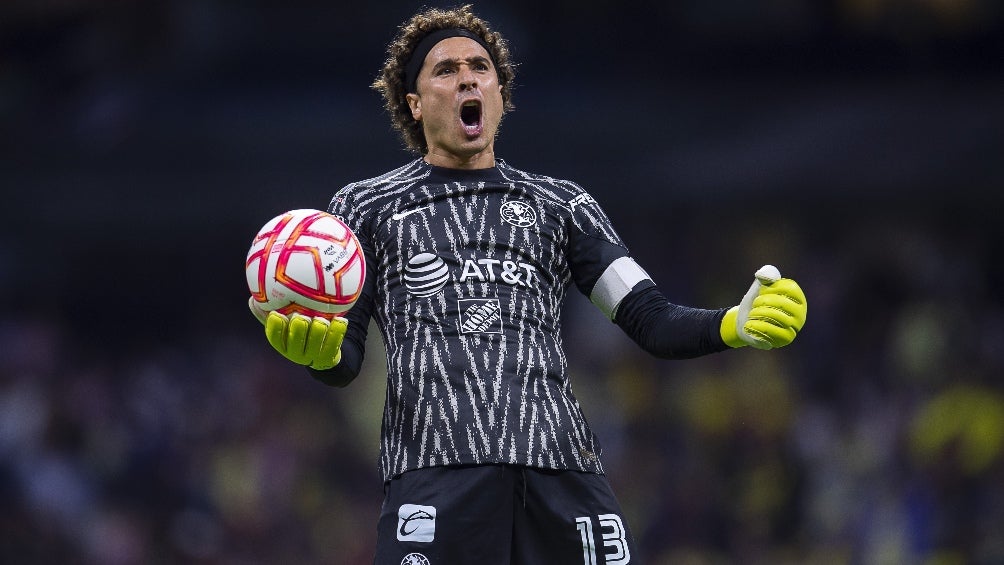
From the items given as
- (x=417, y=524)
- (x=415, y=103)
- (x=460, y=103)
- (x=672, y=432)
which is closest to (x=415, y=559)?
(x=417, y=524)

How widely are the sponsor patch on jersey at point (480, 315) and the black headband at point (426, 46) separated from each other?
95cm

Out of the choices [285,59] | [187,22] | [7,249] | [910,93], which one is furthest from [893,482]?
[7,249]

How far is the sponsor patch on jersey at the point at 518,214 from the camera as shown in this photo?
149 inches

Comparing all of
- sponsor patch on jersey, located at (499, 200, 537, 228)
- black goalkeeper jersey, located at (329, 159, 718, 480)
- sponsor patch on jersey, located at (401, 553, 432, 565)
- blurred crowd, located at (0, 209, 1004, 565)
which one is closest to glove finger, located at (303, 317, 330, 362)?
black goalkeeper jersey, located at (329, 159, 718, 480)

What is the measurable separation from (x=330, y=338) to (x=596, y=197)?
6.32m

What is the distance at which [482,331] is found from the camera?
3596 millimetres

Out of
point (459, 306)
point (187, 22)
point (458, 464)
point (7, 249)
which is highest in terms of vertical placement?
point (187, 22)

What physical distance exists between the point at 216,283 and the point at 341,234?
7452mm

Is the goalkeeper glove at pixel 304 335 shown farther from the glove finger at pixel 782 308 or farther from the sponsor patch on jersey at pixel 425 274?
the glove finger at pixel 782 308

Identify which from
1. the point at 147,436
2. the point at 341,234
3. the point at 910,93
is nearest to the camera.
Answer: the point at 341,234

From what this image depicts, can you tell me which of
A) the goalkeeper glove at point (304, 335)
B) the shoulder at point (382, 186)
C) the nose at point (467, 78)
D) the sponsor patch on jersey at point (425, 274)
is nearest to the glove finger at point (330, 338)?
the goalkeeper glove at point (304, 335)

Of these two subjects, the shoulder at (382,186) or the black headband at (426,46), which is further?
Answer: the black headband at (426,46)

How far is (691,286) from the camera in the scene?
990 centimetres

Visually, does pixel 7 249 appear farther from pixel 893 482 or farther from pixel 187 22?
pixel 893 482
